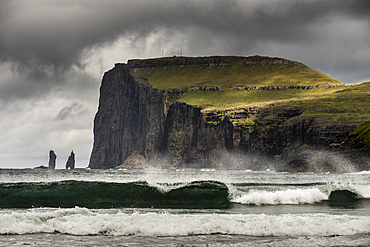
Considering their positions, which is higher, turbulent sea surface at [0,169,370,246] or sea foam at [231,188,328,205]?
sea foam at [231,188,328,205]

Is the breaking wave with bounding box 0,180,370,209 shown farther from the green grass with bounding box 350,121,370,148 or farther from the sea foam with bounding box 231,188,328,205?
the green grass with bounding box 350,121,370,148

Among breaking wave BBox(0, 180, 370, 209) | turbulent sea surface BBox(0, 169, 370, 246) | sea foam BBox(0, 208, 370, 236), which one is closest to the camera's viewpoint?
turbulent sea surface BBox(0, 169, 370, 246)

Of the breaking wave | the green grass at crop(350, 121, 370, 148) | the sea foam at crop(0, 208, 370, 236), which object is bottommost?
the sea foam at crop(0, 208, 370, 236)

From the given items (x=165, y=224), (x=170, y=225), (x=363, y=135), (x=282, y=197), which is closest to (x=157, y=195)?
(x=282, y=197)

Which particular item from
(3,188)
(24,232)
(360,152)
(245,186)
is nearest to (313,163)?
(360,152)

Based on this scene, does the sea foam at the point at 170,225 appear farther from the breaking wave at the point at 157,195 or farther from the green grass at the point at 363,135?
the green grass at the point at 363,135

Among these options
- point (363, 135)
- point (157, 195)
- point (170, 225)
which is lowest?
point (170, 225)

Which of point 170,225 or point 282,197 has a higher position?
point 282,197

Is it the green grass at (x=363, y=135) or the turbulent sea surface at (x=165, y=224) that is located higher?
the green grass at (x=363, y=135)

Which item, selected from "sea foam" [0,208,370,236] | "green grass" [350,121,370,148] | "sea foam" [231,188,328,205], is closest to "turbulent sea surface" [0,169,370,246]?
"sea foam" [0,208,370,236]

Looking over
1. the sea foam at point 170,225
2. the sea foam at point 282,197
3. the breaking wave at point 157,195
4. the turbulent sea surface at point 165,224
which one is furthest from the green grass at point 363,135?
the sea foam at point 170,225

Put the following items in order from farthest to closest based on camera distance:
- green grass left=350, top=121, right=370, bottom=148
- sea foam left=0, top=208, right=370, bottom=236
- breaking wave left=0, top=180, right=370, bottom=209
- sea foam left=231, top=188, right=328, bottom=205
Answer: green grass left=350, top=121, right=370, bottom=148, sea foam left=231, top=188, right=328, bottom=205, breaking wave left=0, top=180, right=370, bottom=209, sea foam left=0, top=208, right=370, bottom=236

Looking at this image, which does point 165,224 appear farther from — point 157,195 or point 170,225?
point 157,195

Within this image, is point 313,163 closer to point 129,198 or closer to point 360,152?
point 360,152
